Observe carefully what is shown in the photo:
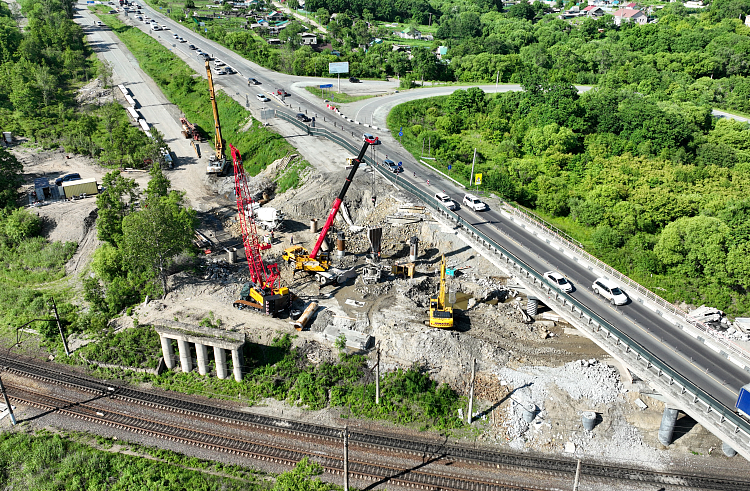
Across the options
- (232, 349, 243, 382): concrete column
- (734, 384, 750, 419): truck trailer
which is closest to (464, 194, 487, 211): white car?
(232, 349, 243, 382): concrete column

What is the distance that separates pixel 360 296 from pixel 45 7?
192 m

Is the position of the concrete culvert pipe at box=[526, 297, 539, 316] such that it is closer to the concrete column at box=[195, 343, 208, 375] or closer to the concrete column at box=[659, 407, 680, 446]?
the concrete column at box=[659, 407, 680, 446]

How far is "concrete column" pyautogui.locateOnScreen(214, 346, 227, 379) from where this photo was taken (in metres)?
54.1

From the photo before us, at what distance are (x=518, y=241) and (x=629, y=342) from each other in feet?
72.9

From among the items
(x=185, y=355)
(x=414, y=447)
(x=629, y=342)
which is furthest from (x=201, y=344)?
(x=629, y=342)

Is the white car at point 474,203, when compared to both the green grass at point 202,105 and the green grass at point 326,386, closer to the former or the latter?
the green grass at point 326,386

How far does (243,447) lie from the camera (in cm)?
4775

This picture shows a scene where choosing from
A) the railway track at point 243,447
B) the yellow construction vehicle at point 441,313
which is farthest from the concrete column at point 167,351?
the yellow construction vehicle at point 441,313

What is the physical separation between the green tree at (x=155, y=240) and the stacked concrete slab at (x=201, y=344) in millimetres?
10901

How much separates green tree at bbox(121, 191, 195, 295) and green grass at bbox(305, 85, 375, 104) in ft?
220

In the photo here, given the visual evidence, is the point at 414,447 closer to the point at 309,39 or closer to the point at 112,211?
the point at 112,211

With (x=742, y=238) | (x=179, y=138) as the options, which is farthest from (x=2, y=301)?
(x=742, y=238)

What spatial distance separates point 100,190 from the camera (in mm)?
93312

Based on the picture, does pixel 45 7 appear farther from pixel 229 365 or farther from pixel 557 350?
pixel 557 350
